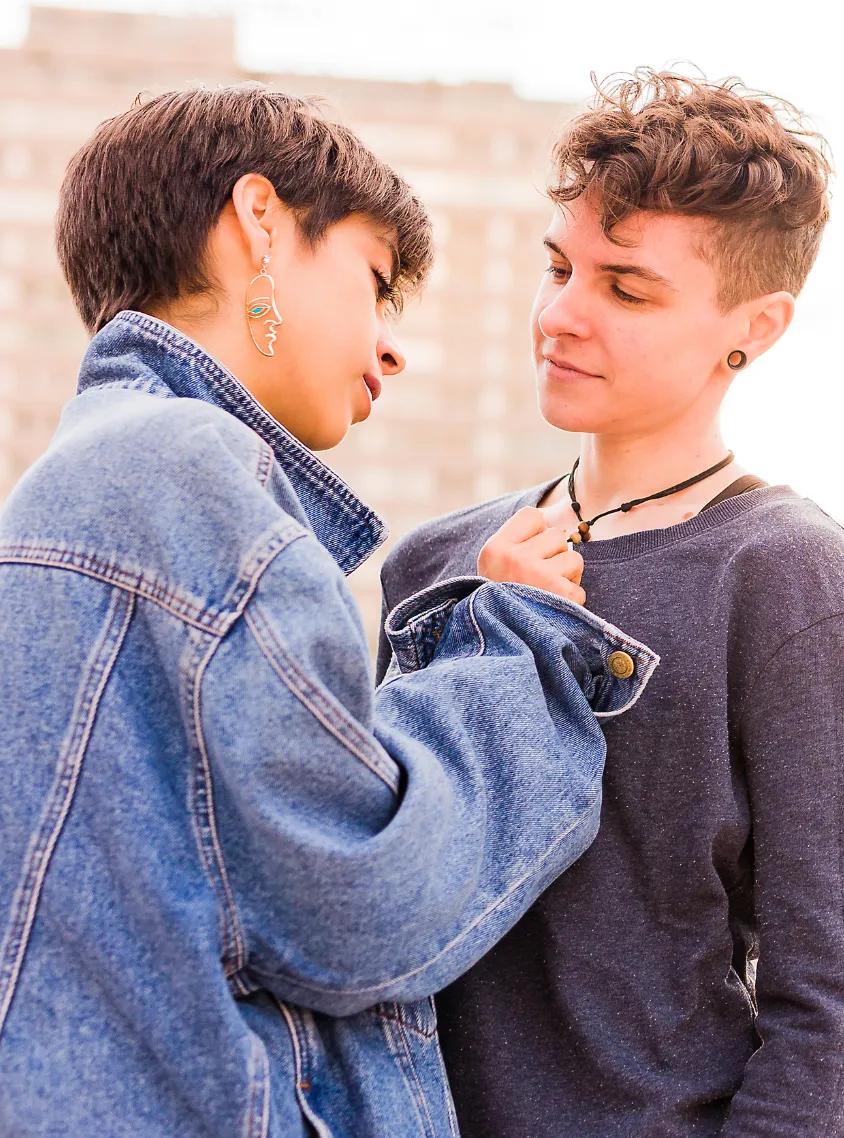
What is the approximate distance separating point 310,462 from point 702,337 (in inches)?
17.3

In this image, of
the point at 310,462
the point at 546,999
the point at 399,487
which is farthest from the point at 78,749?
the point at 399,487

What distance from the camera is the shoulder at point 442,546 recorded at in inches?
50.1

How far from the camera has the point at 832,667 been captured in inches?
38.9

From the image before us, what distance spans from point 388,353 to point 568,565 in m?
0.25

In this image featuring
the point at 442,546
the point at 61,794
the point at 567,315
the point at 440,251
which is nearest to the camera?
the point at 61,794

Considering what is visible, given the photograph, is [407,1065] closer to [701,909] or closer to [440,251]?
[701,909]

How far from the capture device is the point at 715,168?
1.08m

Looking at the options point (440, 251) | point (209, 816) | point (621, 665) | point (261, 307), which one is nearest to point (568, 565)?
point (621, 665)

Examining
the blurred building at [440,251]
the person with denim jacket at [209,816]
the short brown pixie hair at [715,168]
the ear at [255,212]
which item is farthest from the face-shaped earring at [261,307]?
the blurred building at [440,251]

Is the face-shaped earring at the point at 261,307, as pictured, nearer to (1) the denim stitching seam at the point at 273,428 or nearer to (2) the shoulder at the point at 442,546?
(1) the denim stitching seam at the point at 273,428

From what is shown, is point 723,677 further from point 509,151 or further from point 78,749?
point 509,151

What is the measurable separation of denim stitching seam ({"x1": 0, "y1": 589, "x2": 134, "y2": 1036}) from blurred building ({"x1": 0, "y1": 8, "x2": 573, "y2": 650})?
29.1 metres

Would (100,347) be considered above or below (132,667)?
above

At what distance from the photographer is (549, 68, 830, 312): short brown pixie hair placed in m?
1.09
